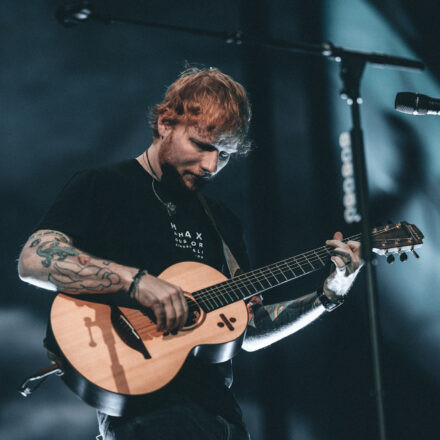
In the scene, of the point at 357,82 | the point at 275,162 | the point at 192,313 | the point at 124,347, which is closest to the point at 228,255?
the point at 192,313

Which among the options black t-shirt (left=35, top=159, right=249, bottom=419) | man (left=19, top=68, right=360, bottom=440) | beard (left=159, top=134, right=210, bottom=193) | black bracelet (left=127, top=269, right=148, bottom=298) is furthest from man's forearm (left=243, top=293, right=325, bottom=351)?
black bracelet (left=127, top=269, right=148, bottom=298)

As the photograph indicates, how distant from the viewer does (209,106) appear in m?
2.30

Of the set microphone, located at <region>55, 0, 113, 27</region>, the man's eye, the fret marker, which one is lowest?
the fret marker

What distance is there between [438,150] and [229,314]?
200cm

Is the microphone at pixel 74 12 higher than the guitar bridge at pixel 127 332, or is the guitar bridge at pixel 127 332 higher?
the microphone at pixel 74 12

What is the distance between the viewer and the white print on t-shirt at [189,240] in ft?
6.79

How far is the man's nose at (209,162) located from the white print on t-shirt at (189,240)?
0.97 ft

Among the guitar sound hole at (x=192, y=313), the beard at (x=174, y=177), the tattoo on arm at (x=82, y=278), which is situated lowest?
the guitar sound hole at (x=192, y=313)

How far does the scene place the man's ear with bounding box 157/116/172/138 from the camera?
2324 mm

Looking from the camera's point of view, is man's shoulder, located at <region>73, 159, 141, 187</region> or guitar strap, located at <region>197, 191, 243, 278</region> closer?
man's shoulder, located at <region>73, 159, 141, 187</region>

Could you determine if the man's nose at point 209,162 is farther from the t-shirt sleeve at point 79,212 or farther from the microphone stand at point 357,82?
the microphone stand at point 357,82

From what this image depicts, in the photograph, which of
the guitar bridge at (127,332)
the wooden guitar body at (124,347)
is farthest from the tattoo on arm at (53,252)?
the guitar bridge at (127,332)

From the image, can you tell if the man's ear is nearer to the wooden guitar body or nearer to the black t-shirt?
the black t-shirt

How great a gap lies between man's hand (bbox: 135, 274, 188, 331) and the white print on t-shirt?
0.37 metres
